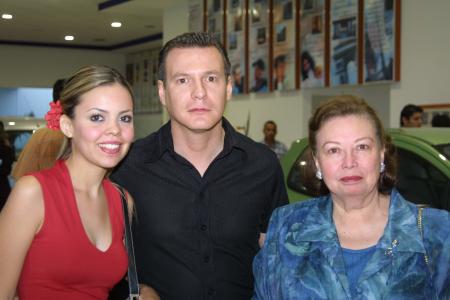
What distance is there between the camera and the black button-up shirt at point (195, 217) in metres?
2.36

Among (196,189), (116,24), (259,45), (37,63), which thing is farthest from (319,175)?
(37,63)

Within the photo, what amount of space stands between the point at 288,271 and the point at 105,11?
10.4 m

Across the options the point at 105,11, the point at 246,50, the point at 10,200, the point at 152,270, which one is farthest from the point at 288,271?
the point at 105,11

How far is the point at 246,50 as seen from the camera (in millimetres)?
9625

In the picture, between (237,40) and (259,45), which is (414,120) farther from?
(237,40)

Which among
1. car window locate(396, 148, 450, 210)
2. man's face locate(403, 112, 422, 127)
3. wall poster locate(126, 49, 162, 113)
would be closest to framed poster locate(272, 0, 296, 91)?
man's face locate(403, 112, 422, 127)

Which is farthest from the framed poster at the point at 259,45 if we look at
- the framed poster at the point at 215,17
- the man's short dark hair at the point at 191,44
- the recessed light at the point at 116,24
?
the man's short dark hair at the point at 191,44

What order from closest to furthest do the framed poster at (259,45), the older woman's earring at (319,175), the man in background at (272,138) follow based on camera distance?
the older woman's earring at (319,175) < the man in background at (272,138) < the framed poster at (259,45)

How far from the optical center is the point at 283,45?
8.83 metres

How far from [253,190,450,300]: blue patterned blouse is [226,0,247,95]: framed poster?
772 centimetres

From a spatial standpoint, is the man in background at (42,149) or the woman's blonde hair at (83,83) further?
the man in background at (42,149)

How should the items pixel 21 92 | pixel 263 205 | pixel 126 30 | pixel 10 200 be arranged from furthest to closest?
pixel 21 92
pixel 126 30
pixel 263 205
pixel 10 200

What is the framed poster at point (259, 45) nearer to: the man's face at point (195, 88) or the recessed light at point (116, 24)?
the recessed light at point (116, 24)

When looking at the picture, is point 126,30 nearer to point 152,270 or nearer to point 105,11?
point 105,11
